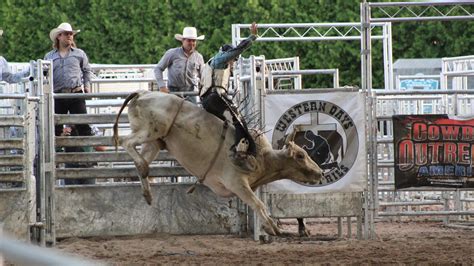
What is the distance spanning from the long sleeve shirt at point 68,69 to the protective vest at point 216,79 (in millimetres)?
2387

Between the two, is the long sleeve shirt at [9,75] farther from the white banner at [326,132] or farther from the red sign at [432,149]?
the red sign at [432,149]

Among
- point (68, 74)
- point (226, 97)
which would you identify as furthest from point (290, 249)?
point (68, 74)

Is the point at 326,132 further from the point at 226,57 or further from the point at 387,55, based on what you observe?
the point at 387,55

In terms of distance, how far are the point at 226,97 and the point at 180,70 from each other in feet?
7.78

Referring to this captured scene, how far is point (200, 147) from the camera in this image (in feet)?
37.9

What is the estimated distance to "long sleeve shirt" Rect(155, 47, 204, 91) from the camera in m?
13.8

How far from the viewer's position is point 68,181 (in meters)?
13.4

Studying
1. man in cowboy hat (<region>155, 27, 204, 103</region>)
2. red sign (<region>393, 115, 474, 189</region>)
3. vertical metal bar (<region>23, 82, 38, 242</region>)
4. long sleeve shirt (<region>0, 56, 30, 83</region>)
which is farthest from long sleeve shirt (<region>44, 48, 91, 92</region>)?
red sign (<region>393, 115, 474, 189</region>)

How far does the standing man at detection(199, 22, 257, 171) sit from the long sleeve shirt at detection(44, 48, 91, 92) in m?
2.37

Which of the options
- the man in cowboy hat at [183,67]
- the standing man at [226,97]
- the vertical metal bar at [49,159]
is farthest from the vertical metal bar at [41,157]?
the standing man at [226,97]

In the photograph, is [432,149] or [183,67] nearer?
[432,149]

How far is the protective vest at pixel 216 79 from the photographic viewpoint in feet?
38.3

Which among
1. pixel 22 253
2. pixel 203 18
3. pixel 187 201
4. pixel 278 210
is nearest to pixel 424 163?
pixel 278 210

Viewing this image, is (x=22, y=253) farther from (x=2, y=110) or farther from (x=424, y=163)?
(x=2, y=110)
